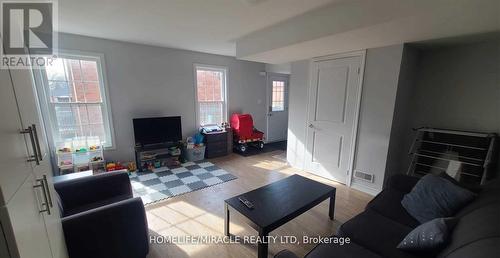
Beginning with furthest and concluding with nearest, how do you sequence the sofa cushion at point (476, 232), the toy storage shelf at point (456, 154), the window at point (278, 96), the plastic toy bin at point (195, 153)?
the window at point (278, 96) → the plastic toy bin at point (195, 153) → the toy storage shelf at point (456, 154) → the sofa cushion at point (476, 232)

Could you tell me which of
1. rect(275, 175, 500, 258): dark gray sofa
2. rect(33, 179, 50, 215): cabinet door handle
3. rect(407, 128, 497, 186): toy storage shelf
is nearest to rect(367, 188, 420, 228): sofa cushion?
rect(275, 175, 500, 258): dark gray sofa

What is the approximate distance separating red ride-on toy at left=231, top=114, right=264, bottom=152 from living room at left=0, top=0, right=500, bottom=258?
0.07 meters

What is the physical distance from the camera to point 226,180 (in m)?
3.37

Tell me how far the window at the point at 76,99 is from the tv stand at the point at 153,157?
1.87ft

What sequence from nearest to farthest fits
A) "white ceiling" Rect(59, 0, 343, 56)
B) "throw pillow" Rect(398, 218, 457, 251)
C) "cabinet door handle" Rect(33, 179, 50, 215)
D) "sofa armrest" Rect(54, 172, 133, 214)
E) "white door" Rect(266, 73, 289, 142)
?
"cabinet door handle" Rect(33, 179, 50, 215), "throw pillow" Rect(398, 218, 457, 251), "sofa armrest" Rect(54, 172, 133, 214), "white ceiling" Rect(59, 0, 343, 56), "white door" Rect(266, 73, 289, 142)

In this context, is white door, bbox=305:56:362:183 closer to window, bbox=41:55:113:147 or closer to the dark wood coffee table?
the dark wood coffee table

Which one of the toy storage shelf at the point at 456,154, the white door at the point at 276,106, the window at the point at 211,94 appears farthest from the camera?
the white door at the point at 276,106

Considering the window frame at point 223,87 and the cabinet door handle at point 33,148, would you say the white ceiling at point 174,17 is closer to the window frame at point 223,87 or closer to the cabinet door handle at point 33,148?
the window frame at point 223,87

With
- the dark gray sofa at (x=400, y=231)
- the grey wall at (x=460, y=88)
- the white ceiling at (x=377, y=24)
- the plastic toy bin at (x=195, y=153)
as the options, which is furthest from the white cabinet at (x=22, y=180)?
the grey wall at (x=460, y=88)

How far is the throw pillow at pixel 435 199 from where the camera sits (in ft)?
4.95

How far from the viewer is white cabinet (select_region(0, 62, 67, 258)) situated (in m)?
0.74

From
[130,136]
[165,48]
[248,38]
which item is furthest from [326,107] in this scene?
A: [130,136]

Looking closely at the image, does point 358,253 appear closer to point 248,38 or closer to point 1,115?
point 1,115

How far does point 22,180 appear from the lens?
876 millimetres
